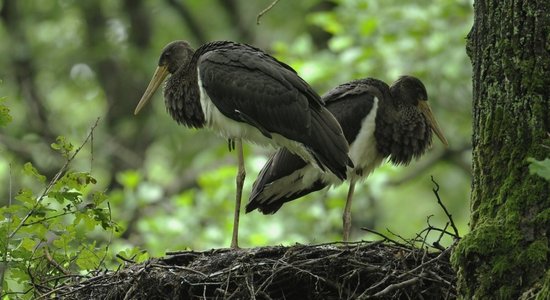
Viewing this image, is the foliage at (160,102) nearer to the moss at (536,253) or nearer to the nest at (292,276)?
the nest at (292,276)

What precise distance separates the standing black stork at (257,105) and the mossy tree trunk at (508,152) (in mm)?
1940

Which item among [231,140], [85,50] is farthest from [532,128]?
[85,50]

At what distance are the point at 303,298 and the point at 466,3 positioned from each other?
26.6ft

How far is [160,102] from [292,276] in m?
11.0

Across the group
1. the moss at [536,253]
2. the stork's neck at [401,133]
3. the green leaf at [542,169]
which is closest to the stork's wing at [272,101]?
the stork's neck at [401,133]

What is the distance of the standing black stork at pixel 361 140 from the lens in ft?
23.7

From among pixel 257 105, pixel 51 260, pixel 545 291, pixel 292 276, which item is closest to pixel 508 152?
pixel 545 291

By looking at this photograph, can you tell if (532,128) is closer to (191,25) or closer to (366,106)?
(366,106)

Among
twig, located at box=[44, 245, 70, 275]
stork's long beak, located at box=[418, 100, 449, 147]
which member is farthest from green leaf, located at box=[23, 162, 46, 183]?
stork's long beak, located at box=[418, 100, 449, 147]

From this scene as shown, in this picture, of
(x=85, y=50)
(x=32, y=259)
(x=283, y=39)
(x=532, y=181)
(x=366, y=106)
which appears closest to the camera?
(x=532, y=181)

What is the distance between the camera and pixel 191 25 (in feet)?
51.1

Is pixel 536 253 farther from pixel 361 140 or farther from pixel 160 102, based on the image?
pixel 160 102

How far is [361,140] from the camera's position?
23.7ft

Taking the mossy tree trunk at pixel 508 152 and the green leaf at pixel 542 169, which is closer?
the green leaf at pixel 542 169
